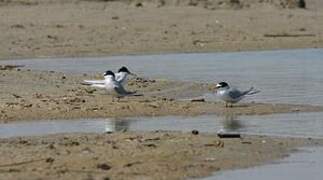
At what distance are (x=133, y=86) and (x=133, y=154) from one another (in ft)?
22.1

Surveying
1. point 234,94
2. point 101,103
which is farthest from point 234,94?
point 101,103

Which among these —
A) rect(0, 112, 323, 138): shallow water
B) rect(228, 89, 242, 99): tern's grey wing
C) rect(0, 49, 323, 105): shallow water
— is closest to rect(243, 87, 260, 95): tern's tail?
rect(0, 49, 323, 105): shallow water

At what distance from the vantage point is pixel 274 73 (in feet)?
63.8

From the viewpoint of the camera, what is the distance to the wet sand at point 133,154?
9820mm

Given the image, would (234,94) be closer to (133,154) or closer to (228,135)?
(228,135)

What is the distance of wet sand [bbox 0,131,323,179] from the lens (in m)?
9.82

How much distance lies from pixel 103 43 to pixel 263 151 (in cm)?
1380

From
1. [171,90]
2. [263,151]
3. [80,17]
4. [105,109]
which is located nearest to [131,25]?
[80,17]

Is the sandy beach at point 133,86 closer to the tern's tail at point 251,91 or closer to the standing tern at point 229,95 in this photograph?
the standing tern at point 229,95

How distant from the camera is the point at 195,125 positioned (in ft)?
43.4

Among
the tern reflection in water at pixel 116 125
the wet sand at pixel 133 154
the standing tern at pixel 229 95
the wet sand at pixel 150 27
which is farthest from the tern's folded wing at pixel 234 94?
the wet sand at pixel 150 27

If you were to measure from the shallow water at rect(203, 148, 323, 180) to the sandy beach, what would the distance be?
7.2 inches

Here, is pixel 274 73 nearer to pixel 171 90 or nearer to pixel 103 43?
pixel 171 90

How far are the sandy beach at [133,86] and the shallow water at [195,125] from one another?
1.17ft
